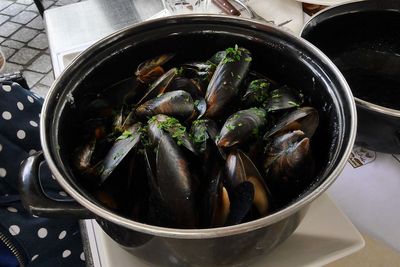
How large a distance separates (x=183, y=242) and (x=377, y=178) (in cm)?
39

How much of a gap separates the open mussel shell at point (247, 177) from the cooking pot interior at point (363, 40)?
301mm

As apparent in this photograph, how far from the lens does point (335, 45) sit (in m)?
0.76

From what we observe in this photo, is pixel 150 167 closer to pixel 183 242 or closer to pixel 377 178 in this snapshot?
pixel 183 242

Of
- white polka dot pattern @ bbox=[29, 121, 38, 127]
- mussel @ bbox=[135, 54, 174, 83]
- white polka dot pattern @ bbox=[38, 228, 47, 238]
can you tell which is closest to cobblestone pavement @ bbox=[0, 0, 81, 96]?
white polka dot pattern @ bbox=[29, 121, 38, 127]

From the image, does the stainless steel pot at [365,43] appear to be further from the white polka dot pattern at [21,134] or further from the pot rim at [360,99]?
the white polka dot pattern at [21,134]

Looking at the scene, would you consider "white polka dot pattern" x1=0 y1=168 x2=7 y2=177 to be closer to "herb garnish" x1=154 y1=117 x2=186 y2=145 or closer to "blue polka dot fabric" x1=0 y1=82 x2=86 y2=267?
"blue polka dot fabric" x1=0 y1=82 x2=86 y2=267

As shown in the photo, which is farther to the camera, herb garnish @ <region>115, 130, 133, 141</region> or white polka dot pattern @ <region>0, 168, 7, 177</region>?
white polka dot pattern @ <region>0, 168, 7, 177</region>

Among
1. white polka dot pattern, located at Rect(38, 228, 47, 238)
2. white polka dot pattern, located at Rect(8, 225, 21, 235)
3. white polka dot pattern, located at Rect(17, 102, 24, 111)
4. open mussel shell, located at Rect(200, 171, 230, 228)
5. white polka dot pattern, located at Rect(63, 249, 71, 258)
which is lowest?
white polka dot pattern, located at Rect(63, 249, 71, 258)

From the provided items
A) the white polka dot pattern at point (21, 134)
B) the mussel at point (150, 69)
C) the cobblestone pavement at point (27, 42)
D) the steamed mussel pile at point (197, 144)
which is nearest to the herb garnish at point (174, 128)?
the steamed mussel pile at point (197, 144)

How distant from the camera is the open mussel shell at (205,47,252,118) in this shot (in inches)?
22.5

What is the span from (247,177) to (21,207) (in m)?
0.48

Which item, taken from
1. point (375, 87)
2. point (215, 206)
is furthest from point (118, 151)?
point (375, 87)

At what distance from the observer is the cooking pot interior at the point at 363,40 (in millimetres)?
707

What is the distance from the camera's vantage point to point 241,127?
0.52 m
